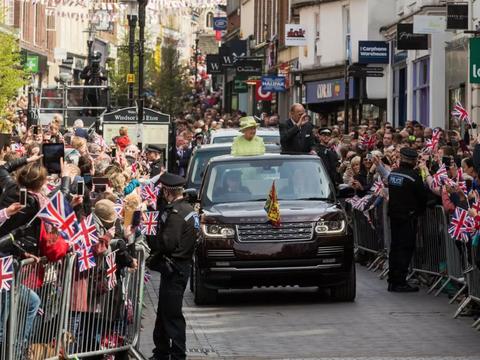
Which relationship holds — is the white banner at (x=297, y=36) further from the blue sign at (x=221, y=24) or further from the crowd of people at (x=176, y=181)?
the blue sign at (x=221, y=24)

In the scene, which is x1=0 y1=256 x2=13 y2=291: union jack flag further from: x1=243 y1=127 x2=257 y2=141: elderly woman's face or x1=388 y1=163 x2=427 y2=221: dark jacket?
x1=243 y1=127 x2=257 y2=141: elderly woman's face

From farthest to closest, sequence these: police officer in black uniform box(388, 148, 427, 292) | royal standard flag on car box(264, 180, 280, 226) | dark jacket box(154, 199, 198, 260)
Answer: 1. police officer in black uniform box(388, 148, 427, 292)
2. royal standard flag on car box(264, 180, 280, 226)
3. dark jacket box(154, 199, 198, 260)

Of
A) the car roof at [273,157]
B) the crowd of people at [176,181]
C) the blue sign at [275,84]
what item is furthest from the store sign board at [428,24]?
the blue sign at [275,84]

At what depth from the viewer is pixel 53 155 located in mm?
14609

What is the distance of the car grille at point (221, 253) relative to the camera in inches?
669

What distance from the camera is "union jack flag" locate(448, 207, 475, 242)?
15.2m

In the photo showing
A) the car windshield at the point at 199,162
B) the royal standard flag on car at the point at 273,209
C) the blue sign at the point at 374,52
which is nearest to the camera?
the royal standard flag on car at the point at 273,209

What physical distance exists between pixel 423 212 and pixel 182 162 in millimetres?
14001

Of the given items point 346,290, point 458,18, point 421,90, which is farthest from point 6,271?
point 421,90

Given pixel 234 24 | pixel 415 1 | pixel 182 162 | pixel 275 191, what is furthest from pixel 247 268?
pixel 234 24

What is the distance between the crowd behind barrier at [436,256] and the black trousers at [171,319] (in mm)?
3433

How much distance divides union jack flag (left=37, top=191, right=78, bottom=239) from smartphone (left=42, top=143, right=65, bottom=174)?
12.5ft

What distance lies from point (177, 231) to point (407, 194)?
6.40 metres

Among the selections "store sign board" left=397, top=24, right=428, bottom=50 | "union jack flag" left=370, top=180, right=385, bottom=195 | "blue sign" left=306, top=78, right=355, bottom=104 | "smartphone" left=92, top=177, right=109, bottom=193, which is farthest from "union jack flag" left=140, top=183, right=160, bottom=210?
"blue sign" left=306, top=78, right=355, bottom=104
